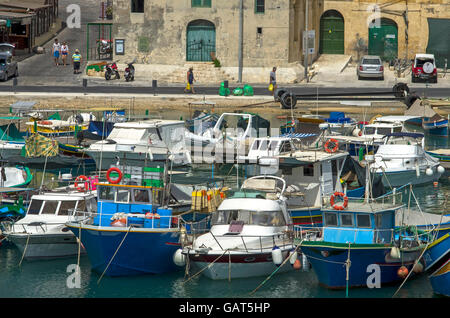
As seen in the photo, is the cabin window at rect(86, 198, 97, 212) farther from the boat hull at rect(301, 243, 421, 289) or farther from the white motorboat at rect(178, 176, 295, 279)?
the boat hull at rect(301, 243, 421, 289)

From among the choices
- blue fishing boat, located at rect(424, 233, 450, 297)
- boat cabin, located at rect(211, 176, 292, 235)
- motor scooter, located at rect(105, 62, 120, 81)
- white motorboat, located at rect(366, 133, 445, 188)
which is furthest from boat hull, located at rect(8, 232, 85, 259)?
motor scooter, located at rect(105, 62, 120, 81)

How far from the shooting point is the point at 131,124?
42.7 m

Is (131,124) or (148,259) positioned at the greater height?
(131,124)

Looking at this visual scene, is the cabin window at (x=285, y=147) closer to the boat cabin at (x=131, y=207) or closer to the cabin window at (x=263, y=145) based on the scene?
the cabin window at (x=263, y=145)

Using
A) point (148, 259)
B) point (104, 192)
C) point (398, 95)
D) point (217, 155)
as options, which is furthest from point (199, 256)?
point (398, 95)

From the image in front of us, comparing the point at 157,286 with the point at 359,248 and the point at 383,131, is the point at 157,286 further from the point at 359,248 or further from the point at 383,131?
the point at 383,131

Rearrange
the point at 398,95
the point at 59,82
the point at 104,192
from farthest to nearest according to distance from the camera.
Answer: the point at 59,82
the point at 398,95
the point at 104,192

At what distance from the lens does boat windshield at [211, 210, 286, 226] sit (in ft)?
91.0

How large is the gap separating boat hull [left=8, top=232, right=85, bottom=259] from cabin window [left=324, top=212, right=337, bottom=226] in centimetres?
766

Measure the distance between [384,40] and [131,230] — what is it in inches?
1985

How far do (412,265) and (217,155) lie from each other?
1707 cm

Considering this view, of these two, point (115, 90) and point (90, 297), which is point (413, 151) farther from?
point (115, 90)

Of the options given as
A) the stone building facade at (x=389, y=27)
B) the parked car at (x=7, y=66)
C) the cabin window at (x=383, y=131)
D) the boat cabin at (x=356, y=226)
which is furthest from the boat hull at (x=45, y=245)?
the stone building facade at (x=389, y=27)

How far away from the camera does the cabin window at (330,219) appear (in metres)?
26.9
